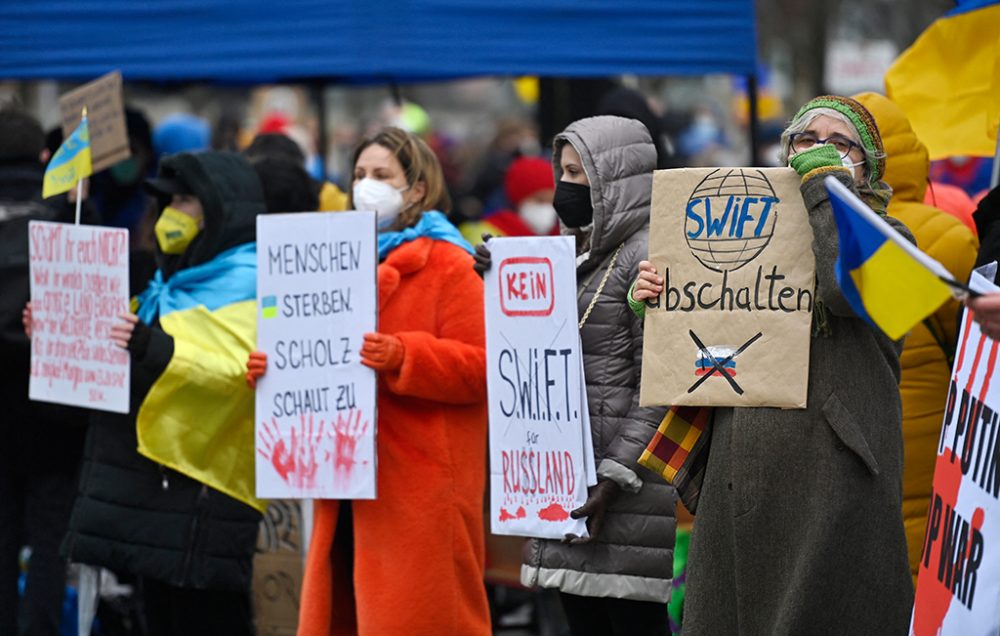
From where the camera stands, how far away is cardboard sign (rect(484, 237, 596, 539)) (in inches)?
196

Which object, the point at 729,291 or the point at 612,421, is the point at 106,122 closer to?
the point at 612,421

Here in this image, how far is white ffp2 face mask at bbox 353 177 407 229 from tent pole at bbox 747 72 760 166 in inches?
99.1

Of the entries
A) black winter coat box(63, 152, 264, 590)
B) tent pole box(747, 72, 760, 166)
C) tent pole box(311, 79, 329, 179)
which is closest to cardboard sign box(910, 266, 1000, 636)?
black winter coat box(63, 152, 264, 590)

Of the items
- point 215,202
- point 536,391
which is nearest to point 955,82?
point 536,391

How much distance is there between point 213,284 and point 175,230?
0.25 m

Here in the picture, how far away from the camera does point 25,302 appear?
6668 millimetres

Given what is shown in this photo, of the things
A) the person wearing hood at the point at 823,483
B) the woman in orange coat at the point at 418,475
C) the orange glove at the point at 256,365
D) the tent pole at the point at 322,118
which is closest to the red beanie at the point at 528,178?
the tent pole at the point at 322,118

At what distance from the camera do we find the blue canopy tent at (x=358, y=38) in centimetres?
738

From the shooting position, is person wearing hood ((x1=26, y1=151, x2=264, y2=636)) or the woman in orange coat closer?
the woman in orange coat

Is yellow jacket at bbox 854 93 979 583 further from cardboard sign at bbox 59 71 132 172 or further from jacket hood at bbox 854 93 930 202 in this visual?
cardboard sign at bbox 59 71 132 172

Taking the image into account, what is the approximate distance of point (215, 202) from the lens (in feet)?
20.1

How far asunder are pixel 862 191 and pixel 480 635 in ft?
6.93

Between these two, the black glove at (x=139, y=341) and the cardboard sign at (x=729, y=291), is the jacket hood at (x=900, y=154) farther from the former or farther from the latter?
the black glove at (x=139, y=341)

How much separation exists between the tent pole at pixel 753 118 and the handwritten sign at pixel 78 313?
10.1 feet
